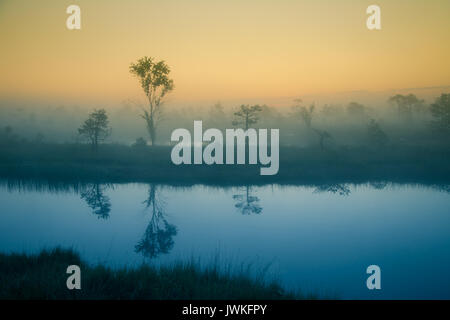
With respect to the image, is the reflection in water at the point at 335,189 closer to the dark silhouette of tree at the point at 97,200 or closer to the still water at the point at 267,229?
the still water at the point at 267,229

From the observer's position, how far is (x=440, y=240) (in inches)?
595

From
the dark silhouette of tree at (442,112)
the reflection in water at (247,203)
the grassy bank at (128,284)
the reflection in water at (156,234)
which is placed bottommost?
the reflection in water at (156,234)

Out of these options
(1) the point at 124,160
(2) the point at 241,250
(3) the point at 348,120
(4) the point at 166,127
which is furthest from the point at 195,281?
(3) the point at 348,120

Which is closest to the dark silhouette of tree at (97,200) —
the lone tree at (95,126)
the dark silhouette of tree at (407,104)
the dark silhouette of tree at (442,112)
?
the lone tree at (95,126)

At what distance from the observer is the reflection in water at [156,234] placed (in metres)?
13.8

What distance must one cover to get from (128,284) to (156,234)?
7776 millimetres

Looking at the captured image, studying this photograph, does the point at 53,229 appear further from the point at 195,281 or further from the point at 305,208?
the point at 305,208

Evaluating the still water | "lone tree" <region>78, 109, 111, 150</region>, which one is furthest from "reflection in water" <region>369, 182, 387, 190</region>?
"lone tree" <region>78, 109, 111, 150</region>

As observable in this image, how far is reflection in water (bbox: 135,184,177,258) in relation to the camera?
13.8m

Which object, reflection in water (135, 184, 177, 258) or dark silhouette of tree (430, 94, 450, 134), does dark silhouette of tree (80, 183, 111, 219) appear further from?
dark silhouette of tree (430, 94, 450, 134)

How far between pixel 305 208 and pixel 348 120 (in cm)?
12655

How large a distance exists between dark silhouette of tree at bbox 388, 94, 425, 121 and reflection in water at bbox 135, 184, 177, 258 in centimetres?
9936

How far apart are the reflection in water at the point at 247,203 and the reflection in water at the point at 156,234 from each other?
482cm

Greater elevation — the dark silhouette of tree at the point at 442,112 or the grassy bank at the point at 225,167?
the dark silhouette of tree at the point at 442,112
